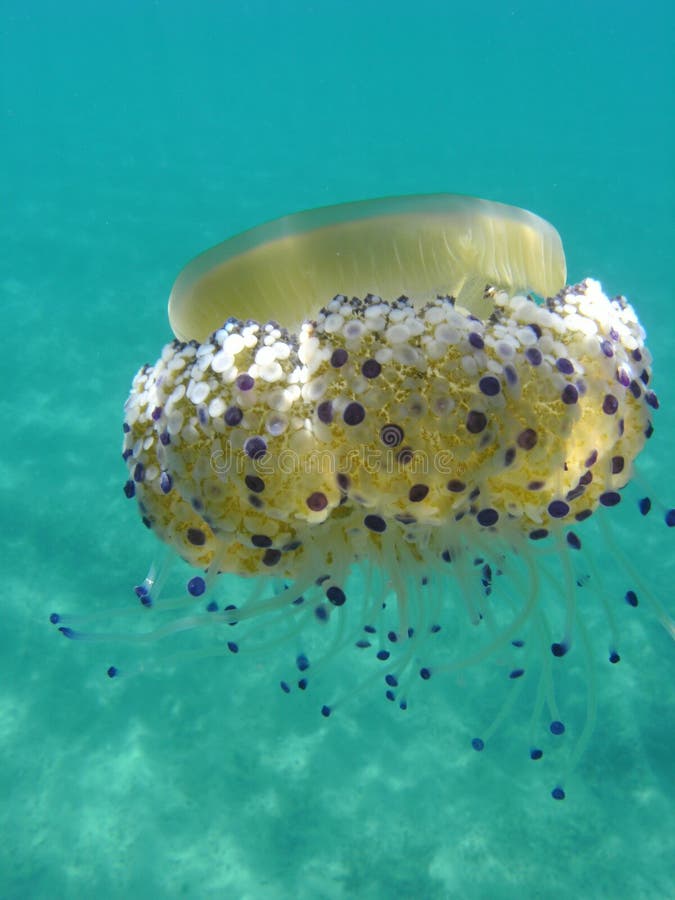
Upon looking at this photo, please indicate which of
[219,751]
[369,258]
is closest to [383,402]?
[369,258]

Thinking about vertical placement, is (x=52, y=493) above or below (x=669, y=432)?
below

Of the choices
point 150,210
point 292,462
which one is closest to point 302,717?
point 292,462

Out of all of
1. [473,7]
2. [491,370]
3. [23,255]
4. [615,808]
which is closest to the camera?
[491,370]

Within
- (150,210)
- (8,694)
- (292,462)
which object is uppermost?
(150,210)

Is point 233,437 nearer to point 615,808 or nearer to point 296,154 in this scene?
point 615,808

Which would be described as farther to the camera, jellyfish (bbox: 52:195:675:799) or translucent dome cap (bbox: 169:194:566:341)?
translucent dome cap (bbox: 169:194:566:341)

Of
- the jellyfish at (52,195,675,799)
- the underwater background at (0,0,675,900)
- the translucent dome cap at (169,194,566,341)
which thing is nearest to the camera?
the jellyfish at (52,195,675,799)

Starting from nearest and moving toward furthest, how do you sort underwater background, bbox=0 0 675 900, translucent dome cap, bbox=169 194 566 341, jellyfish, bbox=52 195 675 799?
1. jellyfish, bbox=52 195 675 799
2. translucent dome cap, bbox=169 194 566 341
3. underwater background, bbox=0 0 675 900

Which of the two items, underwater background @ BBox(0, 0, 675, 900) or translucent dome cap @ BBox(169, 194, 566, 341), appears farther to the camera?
underwater background @ BBox(0, 0, 675, 900)
